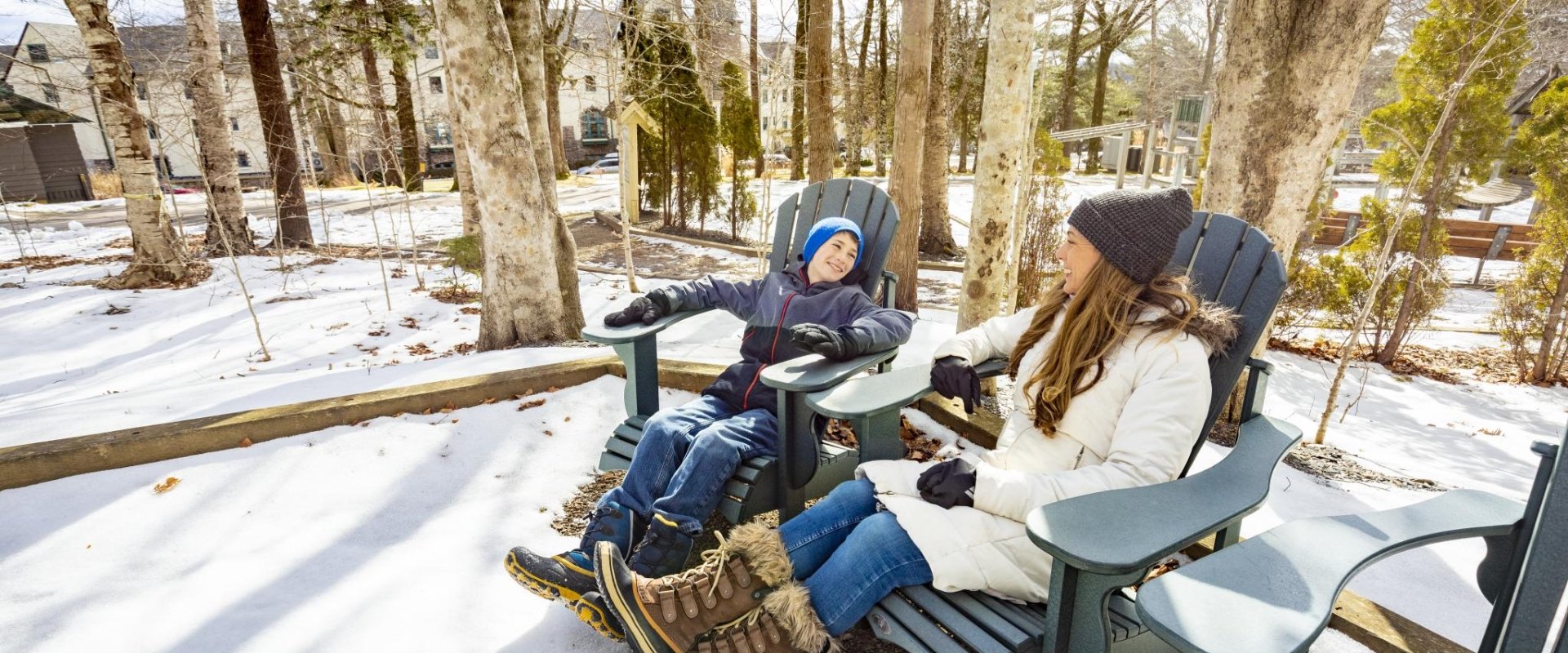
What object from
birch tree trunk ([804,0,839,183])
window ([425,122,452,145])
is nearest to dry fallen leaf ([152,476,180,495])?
birch tree trunk ([804,0,839,183])

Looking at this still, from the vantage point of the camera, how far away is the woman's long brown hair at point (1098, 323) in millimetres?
1606

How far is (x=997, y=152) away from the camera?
11.2 ft

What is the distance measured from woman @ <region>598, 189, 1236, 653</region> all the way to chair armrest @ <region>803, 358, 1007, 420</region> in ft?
0.49

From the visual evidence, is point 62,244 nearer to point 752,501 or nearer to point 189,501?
point 189,501

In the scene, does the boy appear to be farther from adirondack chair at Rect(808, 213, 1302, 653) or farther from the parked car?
the parked car

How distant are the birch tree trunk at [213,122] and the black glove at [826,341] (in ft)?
27.3

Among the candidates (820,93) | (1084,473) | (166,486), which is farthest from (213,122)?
(1084,473)

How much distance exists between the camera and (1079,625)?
4.05 feet

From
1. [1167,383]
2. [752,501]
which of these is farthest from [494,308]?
[1167,383]

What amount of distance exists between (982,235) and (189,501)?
333 cm

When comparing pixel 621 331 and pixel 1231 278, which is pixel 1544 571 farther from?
pixel 621 331

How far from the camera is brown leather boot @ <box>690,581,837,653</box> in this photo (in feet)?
4.94

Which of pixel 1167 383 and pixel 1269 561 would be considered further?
pixel 1167 383

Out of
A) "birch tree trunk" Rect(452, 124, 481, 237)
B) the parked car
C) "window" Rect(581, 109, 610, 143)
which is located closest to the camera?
"birch tree trunk" Rect(452, 124, 481, 237)
